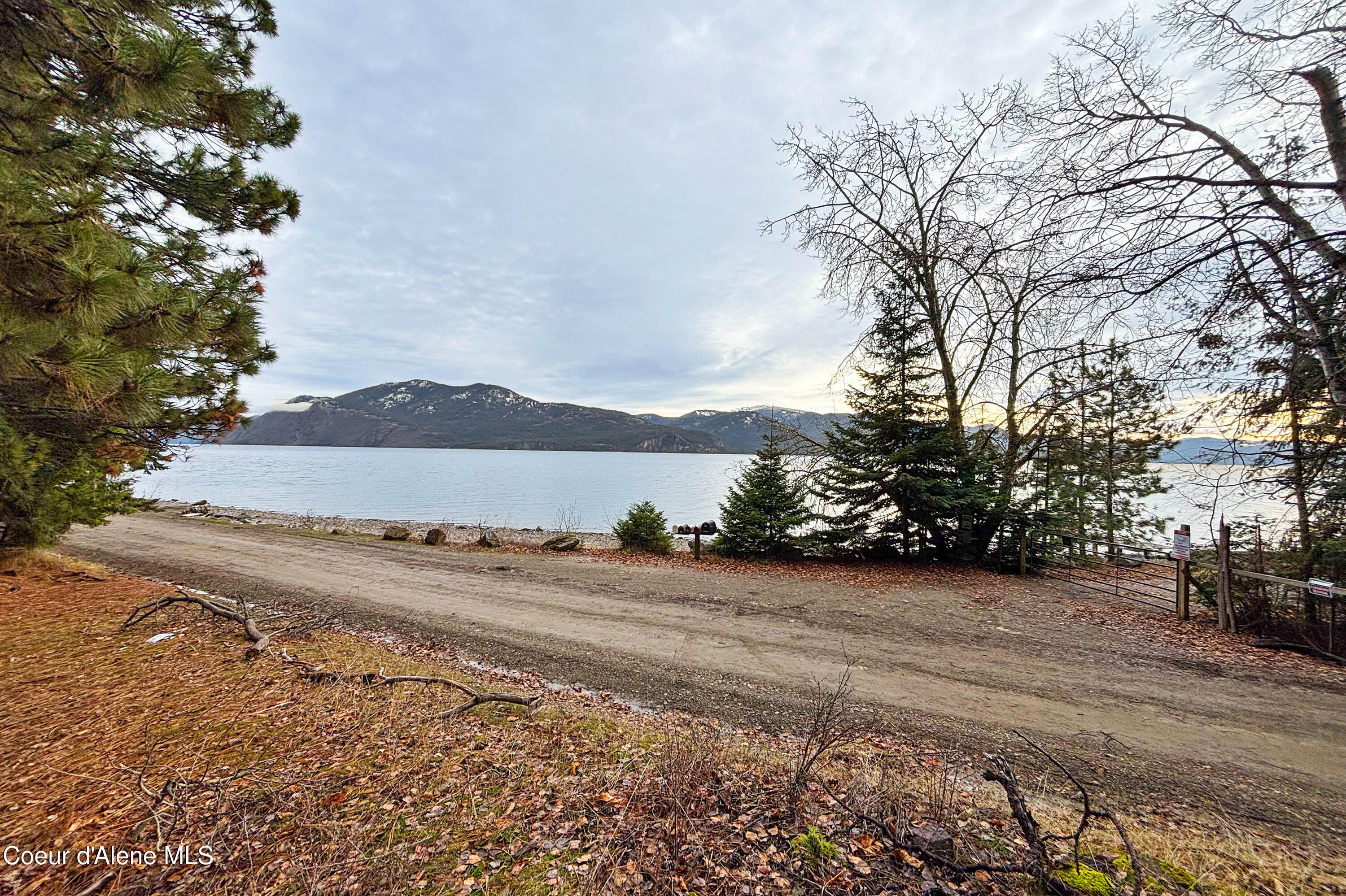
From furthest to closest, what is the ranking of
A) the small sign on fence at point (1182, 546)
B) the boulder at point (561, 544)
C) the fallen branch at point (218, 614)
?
the boulder at point (561, 544) < the small sign on fence at point (1182, 546) < the fallen branch at point (218, 614)

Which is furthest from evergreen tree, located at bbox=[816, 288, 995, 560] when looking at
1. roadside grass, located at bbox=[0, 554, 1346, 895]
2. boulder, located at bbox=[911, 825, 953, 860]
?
boulder, located at bbox=[911, 825, 953, 860]

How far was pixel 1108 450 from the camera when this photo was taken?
21.9 ft

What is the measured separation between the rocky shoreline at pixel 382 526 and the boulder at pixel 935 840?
12225 millimetres

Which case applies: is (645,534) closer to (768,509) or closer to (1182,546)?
(768,509)

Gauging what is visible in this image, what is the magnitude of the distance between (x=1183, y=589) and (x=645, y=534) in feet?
35.5

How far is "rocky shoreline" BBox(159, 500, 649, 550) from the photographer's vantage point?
16.0 metres

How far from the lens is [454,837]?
2451mm

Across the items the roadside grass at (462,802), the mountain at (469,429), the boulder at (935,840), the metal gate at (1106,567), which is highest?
the mountain at (469,429)

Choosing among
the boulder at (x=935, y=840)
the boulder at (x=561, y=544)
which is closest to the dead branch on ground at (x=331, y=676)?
the boulder at (x=935, y=840)

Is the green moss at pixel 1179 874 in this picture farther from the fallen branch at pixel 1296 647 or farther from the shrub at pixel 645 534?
the shrub at pixel 645 534

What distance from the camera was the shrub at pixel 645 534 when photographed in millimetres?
13383

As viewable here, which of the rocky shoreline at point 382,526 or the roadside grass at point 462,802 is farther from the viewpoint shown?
the rocky shoreline at point 382,526

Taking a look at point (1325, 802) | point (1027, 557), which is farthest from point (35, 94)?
point (1027, 557)

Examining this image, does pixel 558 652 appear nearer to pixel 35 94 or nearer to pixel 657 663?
pixel 657 663
